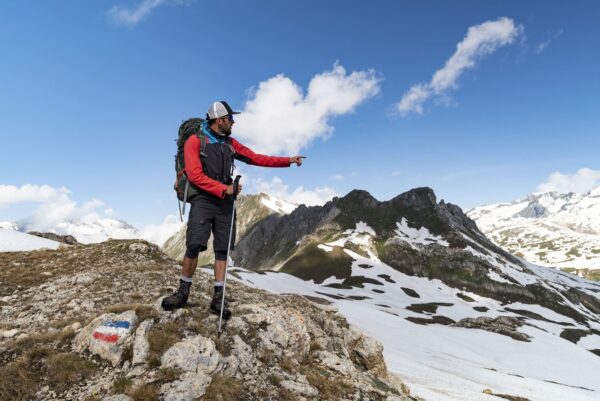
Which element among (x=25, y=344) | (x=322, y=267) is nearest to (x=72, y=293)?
(x=25, y=344)

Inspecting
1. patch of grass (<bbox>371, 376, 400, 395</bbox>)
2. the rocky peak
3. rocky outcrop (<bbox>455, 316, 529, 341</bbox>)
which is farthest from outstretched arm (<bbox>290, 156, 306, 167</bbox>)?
A: the rocky peak

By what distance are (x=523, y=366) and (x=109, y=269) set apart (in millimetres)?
62538

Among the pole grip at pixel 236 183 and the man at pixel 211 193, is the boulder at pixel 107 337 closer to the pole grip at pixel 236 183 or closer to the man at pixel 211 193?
the man at pixel 211 193

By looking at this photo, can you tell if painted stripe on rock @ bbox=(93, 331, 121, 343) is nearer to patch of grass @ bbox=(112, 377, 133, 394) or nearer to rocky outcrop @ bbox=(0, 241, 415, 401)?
rocky outcrop @ bbox=(0, 241, 415, 401)

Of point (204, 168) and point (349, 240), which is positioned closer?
point (204, 168)

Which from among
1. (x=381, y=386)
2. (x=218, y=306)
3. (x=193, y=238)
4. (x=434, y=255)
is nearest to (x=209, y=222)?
(x=193, y=238)

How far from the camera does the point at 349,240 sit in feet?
538

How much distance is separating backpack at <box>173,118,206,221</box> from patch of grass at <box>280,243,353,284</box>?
12029cm

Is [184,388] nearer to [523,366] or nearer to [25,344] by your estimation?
[25,344]

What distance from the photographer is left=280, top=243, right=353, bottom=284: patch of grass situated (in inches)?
5266

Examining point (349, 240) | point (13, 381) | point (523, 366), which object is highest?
point (349, 240)

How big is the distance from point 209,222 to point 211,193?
3.01 feet

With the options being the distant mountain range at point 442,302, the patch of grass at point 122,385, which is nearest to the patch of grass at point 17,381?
the patch of grass at point 122,385

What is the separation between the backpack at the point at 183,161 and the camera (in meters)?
9.68
